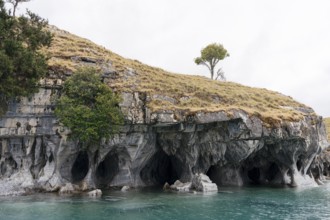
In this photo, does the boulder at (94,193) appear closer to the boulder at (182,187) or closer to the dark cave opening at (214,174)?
the boulder at (182,187)

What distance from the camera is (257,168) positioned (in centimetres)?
6681

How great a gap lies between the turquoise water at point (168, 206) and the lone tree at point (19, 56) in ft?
39.1

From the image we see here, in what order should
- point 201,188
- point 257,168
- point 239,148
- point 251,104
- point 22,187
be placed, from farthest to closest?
1. point 257,168
2. point 251,104
3. point 239,148
4. point 201,188
5. point 22,187

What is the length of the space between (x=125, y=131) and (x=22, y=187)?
14.0 meters

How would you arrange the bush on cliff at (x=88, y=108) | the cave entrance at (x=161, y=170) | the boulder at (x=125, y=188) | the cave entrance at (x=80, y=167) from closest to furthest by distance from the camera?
the bush on cliff at (x=88, y=108) → the boulder at (x=125, y=188) → the cave entrance at (x=80, y=167) → the cave entrance at (x=161, y=170)

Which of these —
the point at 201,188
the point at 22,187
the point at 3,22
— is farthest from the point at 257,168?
the point at 3,22

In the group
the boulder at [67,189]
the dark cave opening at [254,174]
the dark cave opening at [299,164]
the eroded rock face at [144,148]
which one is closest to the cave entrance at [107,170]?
the eroded rock face at [144,148]

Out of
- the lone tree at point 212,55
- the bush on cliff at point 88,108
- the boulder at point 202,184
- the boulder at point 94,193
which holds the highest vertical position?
the lone tree at point 212,55

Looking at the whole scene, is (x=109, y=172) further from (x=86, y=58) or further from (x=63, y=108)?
(x=86, y=58)

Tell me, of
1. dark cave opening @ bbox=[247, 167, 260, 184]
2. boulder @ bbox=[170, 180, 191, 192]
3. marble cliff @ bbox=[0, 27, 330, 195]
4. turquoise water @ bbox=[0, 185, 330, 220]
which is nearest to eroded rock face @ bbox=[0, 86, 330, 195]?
marble cliff @ bbox=[0, 27, 330, 195]

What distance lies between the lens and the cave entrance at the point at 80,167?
172 ft

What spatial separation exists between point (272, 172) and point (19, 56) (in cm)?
4668

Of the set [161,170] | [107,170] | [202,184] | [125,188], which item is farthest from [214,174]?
[125,188]

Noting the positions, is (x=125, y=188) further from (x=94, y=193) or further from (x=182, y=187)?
(x=182, y=187)
